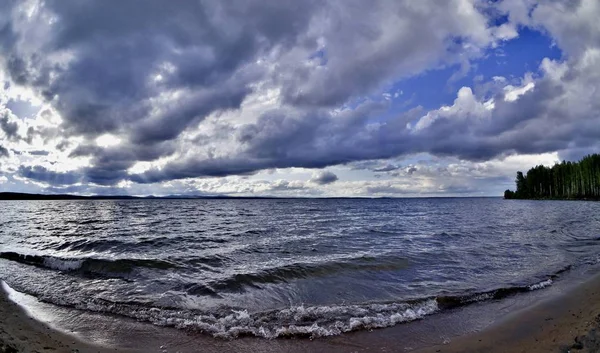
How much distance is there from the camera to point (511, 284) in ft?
43.3

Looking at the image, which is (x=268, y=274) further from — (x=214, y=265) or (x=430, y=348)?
(x=430, y=348)

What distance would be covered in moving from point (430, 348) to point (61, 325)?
9.69 m

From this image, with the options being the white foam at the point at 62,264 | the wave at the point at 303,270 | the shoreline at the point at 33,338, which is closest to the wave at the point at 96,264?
the white foam at the point at 62,264

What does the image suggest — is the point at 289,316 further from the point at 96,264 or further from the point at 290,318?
the point at 96,264

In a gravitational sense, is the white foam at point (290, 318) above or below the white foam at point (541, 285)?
above

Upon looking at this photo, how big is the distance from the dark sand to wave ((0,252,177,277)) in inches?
250

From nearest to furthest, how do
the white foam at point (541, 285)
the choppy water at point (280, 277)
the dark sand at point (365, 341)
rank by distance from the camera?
the dark sand at point (365, 341)
the choppy water at point (280, 277)
the white foam at point (541, 285)

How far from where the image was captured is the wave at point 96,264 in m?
15.6

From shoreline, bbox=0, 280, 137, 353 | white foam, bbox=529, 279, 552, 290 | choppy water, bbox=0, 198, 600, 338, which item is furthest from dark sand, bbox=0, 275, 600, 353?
white foam, bbox=529, 279, 552, 290

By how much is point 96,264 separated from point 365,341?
48.4 ft

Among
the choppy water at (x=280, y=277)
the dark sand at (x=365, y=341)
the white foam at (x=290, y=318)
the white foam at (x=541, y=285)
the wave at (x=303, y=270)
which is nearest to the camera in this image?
the dark sand at (x=365, y=341)

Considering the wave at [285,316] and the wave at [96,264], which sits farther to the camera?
the wave at [96,264]

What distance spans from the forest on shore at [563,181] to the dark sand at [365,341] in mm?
138551

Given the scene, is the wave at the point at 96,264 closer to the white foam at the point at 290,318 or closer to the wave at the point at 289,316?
the wave at the point at 289,316
